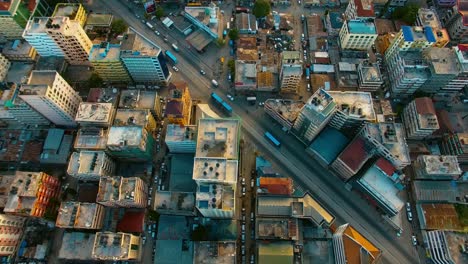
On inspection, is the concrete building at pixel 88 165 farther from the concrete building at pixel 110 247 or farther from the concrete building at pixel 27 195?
the concrete building at pixel 110 247

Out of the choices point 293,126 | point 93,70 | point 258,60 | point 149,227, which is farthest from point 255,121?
point 93,70

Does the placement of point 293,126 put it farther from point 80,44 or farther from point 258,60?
point 80,44

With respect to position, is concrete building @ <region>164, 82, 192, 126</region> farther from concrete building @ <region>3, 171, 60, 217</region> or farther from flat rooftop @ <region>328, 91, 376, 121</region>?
flat rooftop @ <region>328, 91, 376, 121</region>

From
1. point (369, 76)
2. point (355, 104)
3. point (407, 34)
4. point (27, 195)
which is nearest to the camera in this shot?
point (27, 195)

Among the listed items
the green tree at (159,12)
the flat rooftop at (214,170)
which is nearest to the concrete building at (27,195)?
the flat rooftop at (214,170)

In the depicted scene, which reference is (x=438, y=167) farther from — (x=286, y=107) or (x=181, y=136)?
(x=181, y=136)

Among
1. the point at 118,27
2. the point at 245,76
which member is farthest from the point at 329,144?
the point at 118,27

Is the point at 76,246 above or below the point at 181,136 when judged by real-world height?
below
